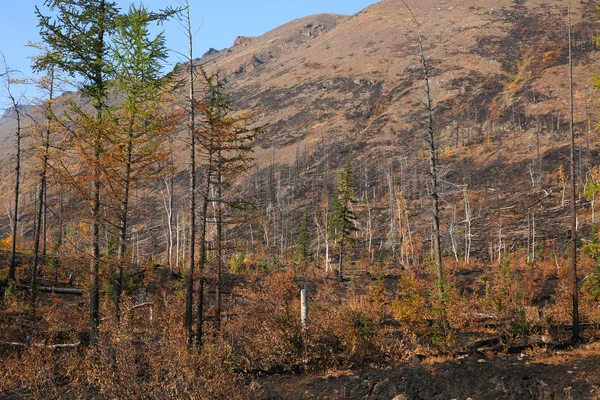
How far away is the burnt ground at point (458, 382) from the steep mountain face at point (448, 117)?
37.8 metres

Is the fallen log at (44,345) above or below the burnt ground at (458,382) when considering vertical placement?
above

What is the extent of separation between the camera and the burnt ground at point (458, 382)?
8.77 meters

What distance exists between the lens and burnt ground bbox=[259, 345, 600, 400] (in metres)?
8.77

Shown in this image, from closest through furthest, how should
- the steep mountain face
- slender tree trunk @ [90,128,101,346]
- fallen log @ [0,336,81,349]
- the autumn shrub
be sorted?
the autumn shrub → slender tree trunk @ [90,128,101,346] → fallen log @ [0,336,81,349] → the steep mountain face

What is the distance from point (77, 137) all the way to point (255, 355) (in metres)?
7.56

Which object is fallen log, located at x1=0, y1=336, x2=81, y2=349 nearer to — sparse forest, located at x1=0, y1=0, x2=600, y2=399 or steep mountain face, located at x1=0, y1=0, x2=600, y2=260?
sparse forest, located at x1=0, y1=0, x2=600, y2=399

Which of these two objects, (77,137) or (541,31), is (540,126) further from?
(77,137)

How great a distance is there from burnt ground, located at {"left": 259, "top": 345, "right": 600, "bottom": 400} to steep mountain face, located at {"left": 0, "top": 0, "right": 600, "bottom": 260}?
37.8 meters

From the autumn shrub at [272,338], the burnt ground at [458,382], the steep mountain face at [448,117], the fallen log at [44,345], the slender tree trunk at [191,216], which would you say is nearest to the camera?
the burnt ground at [458,382]

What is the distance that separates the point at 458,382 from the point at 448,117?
109 metres

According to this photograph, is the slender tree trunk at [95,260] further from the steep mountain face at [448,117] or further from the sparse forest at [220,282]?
the steep mountain face at [448,117]

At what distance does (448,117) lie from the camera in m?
109

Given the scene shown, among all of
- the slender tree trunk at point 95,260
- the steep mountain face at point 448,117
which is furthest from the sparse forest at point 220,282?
the steep mountain face at point 448,117

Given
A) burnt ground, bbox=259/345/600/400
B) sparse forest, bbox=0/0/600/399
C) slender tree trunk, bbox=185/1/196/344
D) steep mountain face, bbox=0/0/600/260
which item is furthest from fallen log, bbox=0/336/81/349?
steep mountain face, bbox=0/0/600/260
